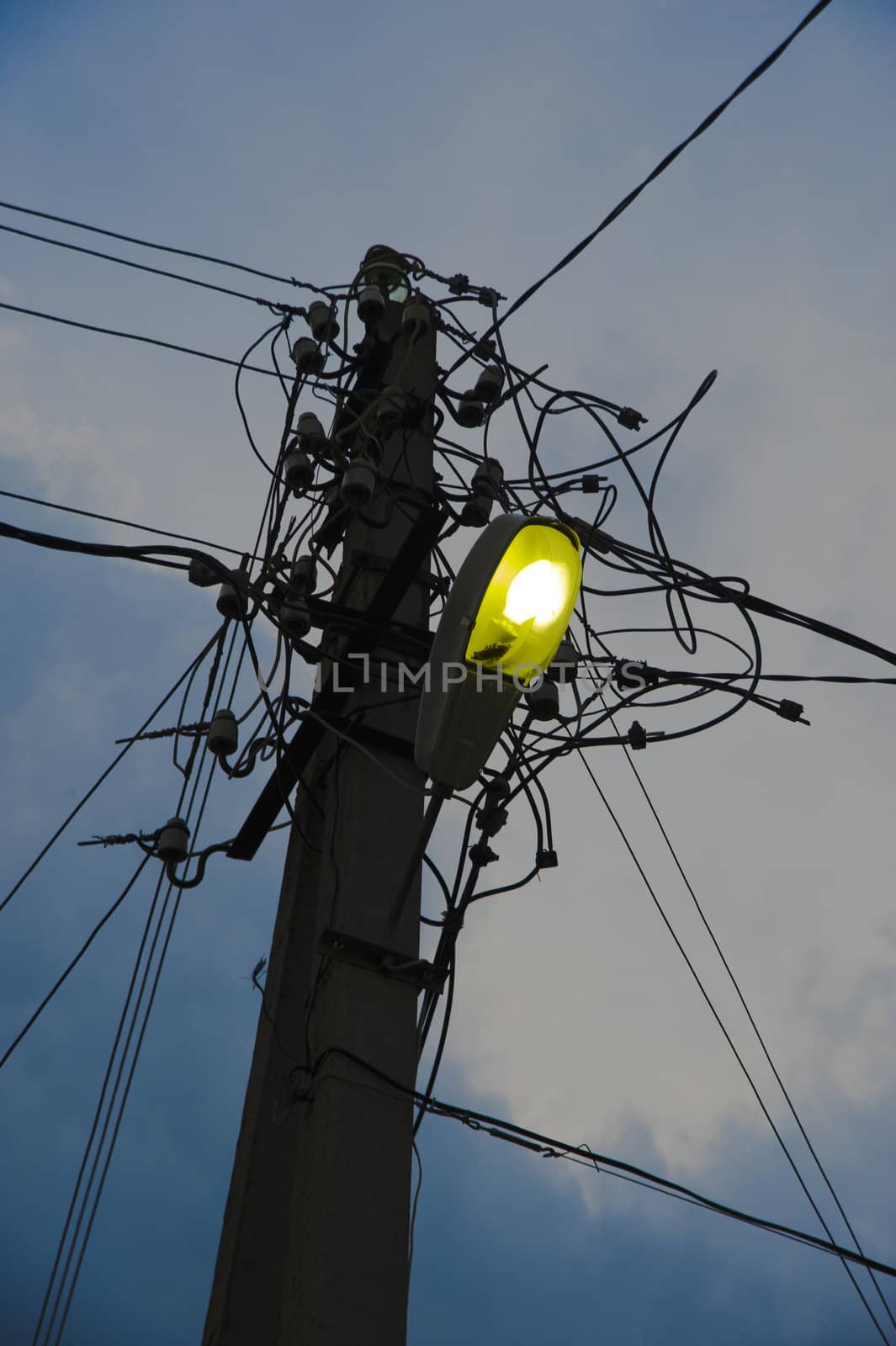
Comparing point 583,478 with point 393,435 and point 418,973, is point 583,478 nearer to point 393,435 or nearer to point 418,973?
point 393,435

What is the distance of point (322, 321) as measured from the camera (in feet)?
15.6

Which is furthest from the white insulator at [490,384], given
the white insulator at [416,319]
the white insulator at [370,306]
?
the white insulator at [370,306]

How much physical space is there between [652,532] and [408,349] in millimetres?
1146

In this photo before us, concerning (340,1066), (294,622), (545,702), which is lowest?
(340,1066)

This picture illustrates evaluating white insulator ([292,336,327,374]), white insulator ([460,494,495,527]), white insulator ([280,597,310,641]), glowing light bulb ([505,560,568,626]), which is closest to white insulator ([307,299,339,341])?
white insulator ([292,336,327,374])

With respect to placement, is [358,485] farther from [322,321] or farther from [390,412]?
[322,321]

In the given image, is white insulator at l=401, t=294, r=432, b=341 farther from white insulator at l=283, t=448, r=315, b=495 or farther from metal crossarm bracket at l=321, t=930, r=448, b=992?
metal crossarm bracket at l=321, t=930, r=448, b=992

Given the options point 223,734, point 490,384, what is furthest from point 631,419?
point 223,734

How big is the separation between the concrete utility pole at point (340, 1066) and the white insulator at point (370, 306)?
1105 millimetres

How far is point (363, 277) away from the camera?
4891 millimetres

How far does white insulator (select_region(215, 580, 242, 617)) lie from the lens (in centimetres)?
334

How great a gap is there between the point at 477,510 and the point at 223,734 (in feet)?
4.27

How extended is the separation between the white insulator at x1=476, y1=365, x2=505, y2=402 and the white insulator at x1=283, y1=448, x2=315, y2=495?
86 centimetres

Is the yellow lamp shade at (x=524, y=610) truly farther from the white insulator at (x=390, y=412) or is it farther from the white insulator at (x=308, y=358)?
the white insulator at (x=308, y=358)
